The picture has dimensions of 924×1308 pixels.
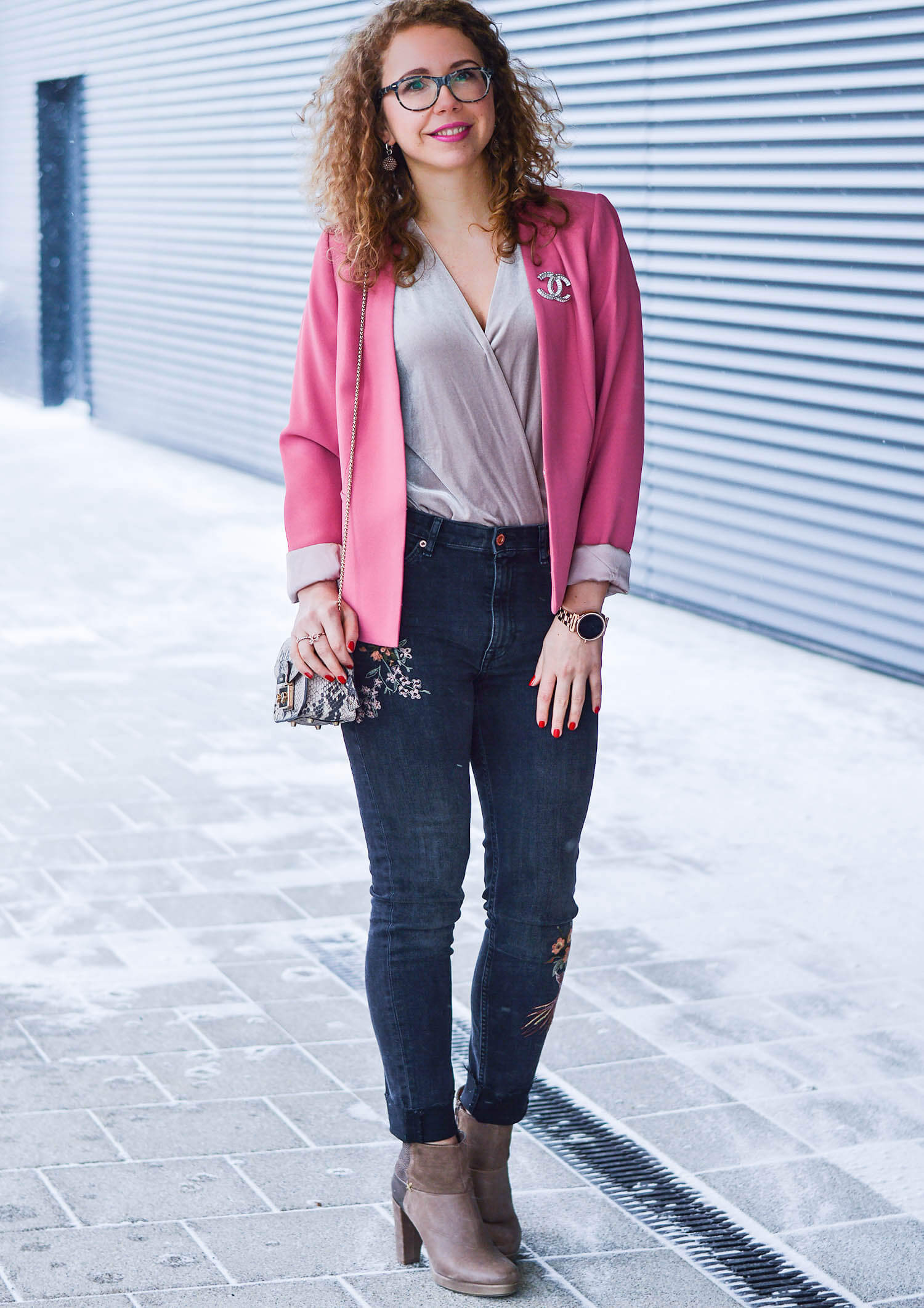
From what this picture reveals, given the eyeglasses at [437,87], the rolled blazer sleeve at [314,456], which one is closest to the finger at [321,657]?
the rolled blazer sleeve at [314,456]

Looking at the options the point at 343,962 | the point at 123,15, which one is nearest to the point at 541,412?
the point at 343,962

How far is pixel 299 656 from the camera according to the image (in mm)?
2506

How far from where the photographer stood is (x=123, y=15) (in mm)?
13664

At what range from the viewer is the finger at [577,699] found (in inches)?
96.7

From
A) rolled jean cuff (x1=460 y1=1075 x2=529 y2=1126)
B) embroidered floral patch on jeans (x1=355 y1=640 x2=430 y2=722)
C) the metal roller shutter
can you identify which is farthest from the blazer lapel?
the metal roller shutter

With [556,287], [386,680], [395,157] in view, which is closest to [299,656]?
[386,680]

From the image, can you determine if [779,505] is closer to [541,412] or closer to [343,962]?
[343,962]

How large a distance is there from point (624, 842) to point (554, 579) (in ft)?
7.73

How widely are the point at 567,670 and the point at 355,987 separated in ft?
4.97

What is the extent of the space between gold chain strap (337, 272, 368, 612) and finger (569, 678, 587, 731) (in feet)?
1.22

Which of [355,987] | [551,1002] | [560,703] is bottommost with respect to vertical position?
[355,987]

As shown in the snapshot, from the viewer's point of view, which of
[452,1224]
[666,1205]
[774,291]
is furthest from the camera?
[774,291]

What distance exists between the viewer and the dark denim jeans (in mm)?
2451

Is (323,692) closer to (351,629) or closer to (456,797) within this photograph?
(351,629)
